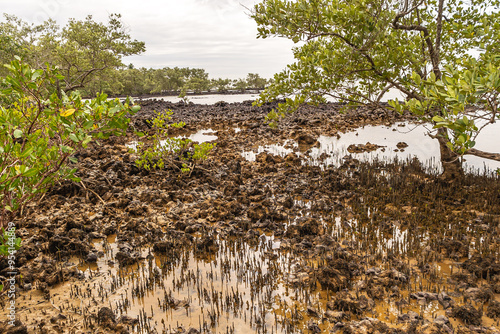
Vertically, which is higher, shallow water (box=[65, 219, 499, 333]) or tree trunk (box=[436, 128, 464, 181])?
tree trunk (box=[436, 128, 464, 181])

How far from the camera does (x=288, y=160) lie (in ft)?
28.3

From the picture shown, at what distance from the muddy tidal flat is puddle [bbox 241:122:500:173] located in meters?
1.30

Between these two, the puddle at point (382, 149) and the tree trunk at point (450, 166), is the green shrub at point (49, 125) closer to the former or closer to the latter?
the puddle at point (382, 149)

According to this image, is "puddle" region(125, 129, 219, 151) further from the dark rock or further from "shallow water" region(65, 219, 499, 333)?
the dark rock

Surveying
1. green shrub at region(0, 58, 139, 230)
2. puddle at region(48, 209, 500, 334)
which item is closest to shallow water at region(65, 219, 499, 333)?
puddle at region(48, 209, 500, 334)

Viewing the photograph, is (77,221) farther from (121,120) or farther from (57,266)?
(121,120)

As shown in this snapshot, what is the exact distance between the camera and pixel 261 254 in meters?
4.12

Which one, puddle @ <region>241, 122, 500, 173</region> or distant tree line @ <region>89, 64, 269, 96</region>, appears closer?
puddle @ <region>241, 122, 500, 173</region>

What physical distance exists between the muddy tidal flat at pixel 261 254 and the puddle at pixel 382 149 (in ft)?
4.27

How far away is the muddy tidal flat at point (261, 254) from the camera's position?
297cm

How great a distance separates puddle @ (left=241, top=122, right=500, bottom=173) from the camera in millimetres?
8358

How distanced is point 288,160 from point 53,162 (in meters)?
6.42

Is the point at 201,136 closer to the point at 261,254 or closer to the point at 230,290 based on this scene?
the point at 261,254

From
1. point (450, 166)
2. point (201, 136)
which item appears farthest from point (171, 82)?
point (450, 166)
